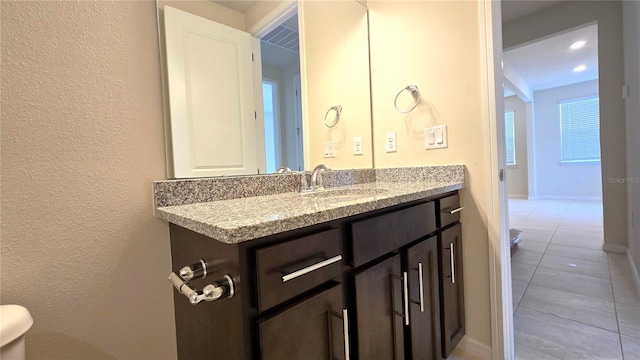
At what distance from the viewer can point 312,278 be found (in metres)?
0.69

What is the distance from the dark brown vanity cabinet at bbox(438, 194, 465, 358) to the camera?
1253 millimetres

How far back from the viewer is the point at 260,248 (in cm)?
59

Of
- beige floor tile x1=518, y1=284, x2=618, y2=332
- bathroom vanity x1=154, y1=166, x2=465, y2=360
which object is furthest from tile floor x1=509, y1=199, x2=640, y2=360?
bathroom vanity x1=154, y1=166, x2=465, y2=360

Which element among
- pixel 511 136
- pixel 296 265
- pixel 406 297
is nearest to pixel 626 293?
pixel 406 297

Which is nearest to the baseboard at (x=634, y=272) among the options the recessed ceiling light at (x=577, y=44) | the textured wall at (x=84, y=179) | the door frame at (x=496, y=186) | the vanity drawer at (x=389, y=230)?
the door frame at (x=496, y=186)

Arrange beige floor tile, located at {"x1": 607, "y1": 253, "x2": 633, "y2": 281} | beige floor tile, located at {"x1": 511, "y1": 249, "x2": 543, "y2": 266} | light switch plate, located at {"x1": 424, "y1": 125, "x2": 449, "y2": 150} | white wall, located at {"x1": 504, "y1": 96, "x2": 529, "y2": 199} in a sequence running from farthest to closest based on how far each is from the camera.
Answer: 1. white wall, located at {"x1": 504, "y1": 96, "x2": 529, "y2": 199}
2. beige floor tile, located at {"x1": 511, "y1": 249, "x2": 543, "y2": 266}
3. beige floor tile, located at {"x1": 607, "y1": 253, "x2": 633, "y2": 281}
4. light switch plate, located at {"x1": 424, "y1": 125, "x2": 449, "y2": 150}

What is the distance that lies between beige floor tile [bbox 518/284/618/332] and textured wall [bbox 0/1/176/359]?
214cm

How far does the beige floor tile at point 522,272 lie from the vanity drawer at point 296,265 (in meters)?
2.22

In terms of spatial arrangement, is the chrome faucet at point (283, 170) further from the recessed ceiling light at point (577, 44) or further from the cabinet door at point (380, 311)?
the recessed ceiling light at point (577, 44)

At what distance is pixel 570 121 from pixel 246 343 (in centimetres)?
837

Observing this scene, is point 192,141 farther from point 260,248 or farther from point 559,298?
point 559,298

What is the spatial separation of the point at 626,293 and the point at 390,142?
1965 millimetres

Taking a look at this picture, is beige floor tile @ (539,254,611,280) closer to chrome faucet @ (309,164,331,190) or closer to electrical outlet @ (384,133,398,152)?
electrical outlet @ (384,133,398,152)

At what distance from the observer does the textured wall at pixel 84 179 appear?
2.28 ft
